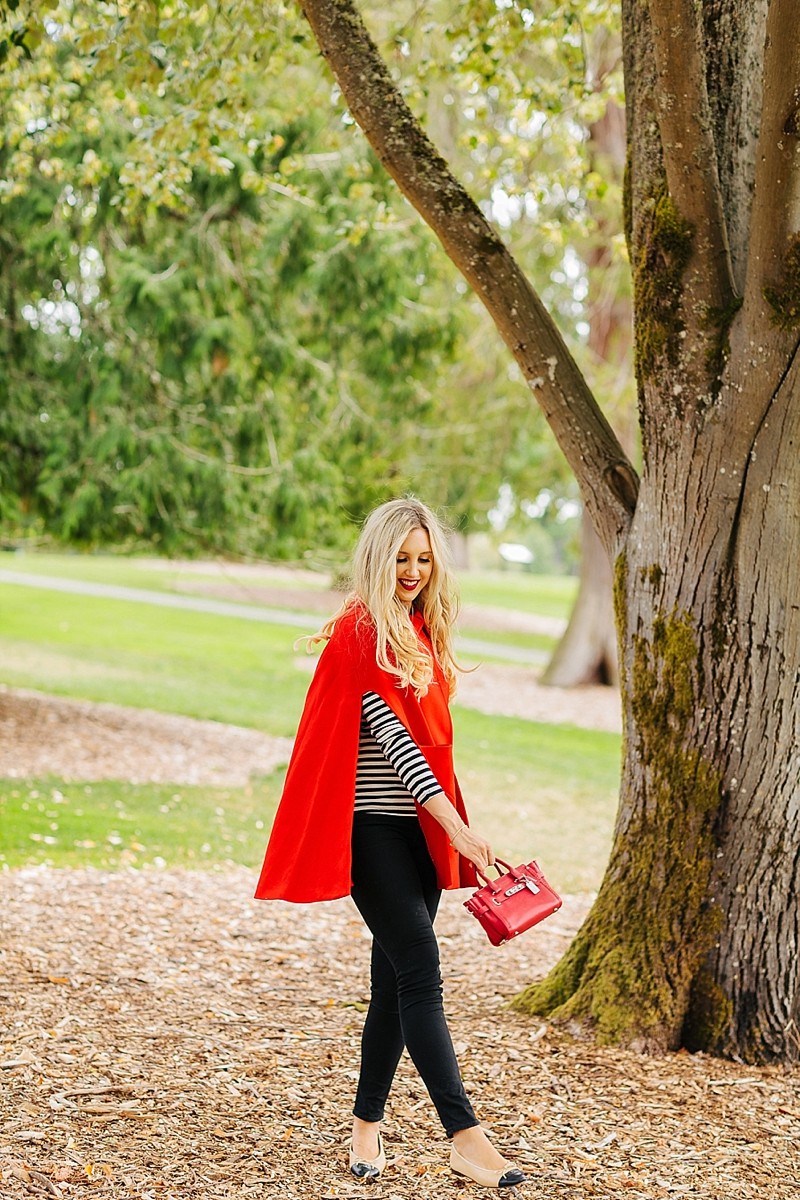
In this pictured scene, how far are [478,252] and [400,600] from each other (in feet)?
5.11

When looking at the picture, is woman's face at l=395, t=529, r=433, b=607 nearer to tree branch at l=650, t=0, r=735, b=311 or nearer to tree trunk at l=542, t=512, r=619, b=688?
tree branch at l=650, t=0, r=735, b=311

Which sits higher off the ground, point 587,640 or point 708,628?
point 708,628

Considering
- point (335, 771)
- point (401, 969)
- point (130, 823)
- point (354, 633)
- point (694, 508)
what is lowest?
point (130, 823)

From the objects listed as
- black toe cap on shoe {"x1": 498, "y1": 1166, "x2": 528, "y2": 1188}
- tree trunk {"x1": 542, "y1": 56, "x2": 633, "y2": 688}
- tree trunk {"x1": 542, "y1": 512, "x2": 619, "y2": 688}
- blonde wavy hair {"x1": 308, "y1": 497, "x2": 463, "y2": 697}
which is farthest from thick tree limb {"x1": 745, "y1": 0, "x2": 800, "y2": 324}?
tree trunk {"x1": 542, "y1": 512, "x2": 619, "y2": 688}

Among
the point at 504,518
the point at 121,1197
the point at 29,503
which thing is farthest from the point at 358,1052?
the point at 504,518

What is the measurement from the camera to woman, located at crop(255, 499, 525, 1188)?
3.34m

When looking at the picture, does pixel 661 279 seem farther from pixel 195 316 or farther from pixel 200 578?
pixel 200 578

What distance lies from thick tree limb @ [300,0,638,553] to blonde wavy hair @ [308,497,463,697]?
1.03 m

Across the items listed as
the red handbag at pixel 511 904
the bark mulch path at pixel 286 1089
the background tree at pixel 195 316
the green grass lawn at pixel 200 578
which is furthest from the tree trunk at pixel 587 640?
the red handbag at pixel 511 904

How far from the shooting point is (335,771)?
343cm

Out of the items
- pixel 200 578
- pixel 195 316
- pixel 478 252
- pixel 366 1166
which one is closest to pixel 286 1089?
pixel 366 1166

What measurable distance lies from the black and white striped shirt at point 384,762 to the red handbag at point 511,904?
0.98 feet

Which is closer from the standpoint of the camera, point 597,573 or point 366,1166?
point 366,1166

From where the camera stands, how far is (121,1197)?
333 centimetres
